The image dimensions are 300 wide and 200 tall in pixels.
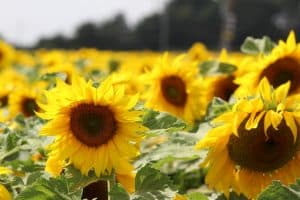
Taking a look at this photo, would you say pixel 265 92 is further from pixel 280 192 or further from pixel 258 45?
pixel 258 45

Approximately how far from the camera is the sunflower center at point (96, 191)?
235cm

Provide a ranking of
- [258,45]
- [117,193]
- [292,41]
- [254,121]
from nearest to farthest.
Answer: [117,193], [254,121], [292,41], [258,45]

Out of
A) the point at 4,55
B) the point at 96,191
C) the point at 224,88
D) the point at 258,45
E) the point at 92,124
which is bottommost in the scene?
the point at 4,55

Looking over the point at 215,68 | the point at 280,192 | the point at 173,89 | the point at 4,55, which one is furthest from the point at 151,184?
the point at 4,55

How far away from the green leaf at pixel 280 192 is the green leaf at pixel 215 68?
1880mm

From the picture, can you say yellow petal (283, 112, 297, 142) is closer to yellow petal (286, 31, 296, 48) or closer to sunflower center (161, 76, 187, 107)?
yellow petal (286, 31, 296, 48)

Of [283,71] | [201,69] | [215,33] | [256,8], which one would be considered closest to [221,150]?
[283,71]

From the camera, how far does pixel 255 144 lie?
228 centimetres

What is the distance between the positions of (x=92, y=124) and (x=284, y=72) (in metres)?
1.16

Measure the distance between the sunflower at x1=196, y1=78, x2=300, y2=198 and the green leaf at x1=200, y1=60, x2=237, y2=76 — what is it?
1.24 meters

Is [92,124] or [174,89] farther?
[174,89]

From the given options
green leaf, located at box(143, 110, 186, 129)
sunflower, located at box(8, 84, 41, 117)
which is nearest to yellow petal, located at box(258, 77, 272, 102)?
green leaf, located at box(143, 110, 186, 129)

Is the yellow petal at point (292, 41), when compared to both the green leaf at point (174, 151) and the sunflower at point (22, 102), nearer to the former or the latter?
the green leaf at point (174, 151)

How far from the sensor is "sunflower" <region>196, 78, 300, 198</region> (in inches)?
87.4
